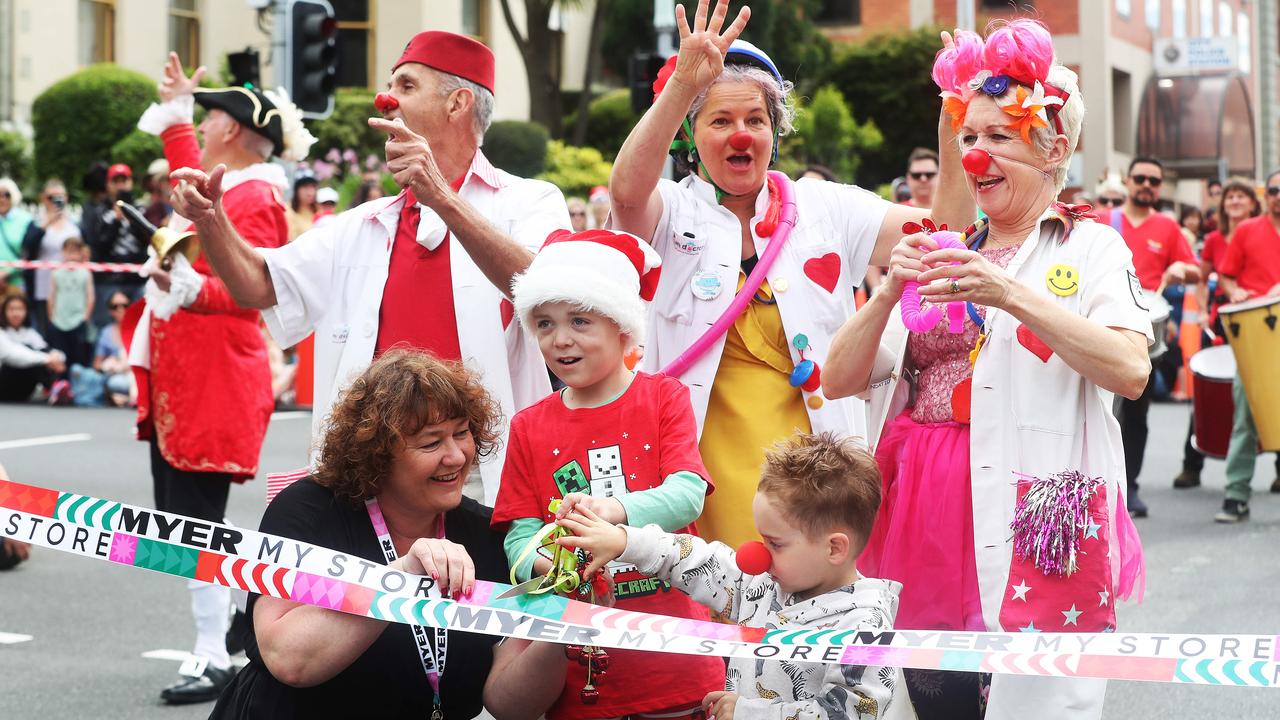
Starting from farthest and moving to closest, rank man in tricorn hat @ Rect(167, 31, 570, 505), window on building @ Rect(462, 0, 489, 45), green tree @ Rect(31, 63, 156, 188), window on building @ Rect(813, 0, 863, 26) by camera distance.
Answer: window on building @ Rect(813, 0, 863, 26) < window on building @ Rect(462, 0, 489, 45) < green tree @ Rect(31, 63, 156, 188) < man in tricorn hat @ Rect(167, 31, 570, 505)

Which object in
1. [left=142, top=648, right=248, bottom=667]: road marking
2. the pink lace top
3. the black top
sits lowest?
[left=142, top=648, right=248, bottom=667]: road marking

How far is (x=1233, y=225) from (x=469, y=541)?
1026cm

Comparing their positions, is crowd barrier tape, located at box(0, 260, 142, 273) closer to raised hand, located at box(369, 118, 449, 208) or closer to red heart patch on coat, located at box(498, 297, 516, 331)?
red heart patch on coat, located at box(498, 297, 516, 331)

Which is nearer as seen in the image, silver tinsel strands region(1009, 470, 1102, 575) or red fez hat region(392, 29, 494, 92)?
silver tinsel strands region(1009, 470, 1102, 575)

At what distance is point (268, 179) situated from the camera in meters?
5.75

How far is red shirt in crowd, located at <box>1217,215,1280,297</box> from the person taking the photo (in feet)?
35.9

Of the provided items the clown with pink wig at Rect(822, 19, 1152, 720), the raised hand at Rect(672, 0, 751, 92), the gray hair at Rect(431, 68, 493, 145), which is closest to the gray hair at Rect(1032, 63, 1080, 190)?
the clown with pink wig at Rect(822, 19, 1152, 720)

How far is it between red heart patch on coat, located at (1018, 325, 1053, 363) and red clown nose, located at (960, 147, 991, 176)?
346 millimetres

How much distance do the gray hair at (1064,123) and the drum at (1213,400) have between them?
23.8ft

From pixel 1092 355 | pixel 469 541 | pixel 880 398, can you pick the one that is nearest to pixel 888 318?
pixel 880 398

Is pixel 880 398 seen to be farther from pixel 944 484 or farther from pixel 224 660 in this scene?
pixel 224 660

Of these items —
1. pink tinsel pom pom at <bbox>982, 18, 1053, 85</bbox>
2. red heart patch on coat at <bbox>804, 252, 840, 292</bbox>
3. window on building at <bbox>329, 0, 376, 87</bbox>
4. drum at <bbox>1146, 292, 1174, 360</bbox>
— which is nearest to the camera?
Result: pink tinsel pom pom at <bbox>982, 18, 1053, 85</bbox>

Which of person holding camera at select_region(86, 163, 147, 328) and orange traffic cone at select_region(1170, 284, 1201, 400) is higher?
person holding camera at select_region(86, 163, 147, 328)

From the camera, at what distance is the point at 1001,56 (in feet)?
11.0
